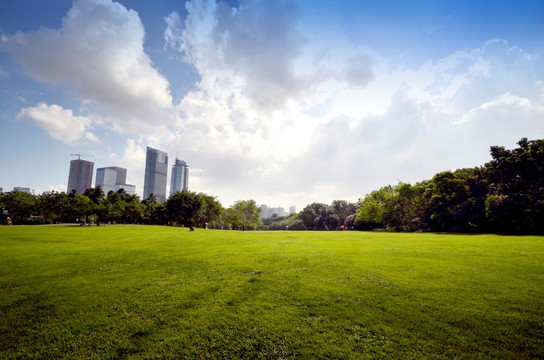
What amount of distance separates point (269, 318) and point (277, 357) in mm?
1342

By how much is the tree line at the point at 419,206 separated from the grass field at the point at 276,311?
30497 millimetres

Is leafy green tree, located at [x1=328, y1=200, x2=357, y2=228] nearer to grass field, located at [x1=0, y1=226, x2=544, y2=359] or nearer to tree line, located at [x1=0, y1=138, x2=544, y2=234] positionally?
tree line, located at [x1=0, y1=138, x2=544, y2=234]

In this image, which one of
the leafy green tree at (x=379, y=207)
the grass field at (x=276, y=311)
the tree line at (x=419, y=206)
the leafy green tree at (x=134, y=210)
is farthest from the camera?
the leafy green tree at (x=134, y=210)

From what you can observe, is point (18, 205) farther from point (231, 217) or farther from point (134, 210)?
point (231, 217)

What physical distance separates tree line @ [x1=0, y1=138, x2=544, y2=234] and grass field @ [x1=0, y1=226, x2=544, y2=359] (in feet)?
100

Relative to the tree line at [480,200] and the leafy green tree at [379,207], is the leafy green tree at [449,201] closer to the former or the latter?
the tree line at [480,200]

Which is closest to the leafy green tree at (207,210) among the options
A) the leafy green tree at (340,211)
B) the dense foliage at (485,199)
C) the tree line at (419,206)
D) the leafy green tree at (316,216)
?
the tree line at (419,206)

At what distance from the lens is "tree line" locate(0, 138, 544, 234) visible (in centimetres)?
3184

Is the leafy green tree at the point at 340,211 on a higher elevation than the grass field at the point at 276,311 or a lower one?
higher

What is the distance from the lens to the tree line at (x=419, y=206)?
31844mm

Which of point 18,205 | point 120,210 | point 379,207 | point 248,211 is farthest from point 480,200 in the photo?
point 18,205

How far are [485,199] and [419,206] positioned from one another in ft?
40.4

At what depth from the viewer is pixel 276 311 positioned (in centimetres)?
662

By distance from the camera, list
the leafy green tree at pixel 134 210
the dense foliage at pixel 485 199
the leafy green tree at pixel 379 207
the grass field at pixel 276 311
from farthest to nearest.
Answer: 1. the leafy green tree at pixel 134 210
2. the leafy green tree at pixel 379 207
3. the dense foliage at pixel 485 199
4. the grass field at pixel 276 311
